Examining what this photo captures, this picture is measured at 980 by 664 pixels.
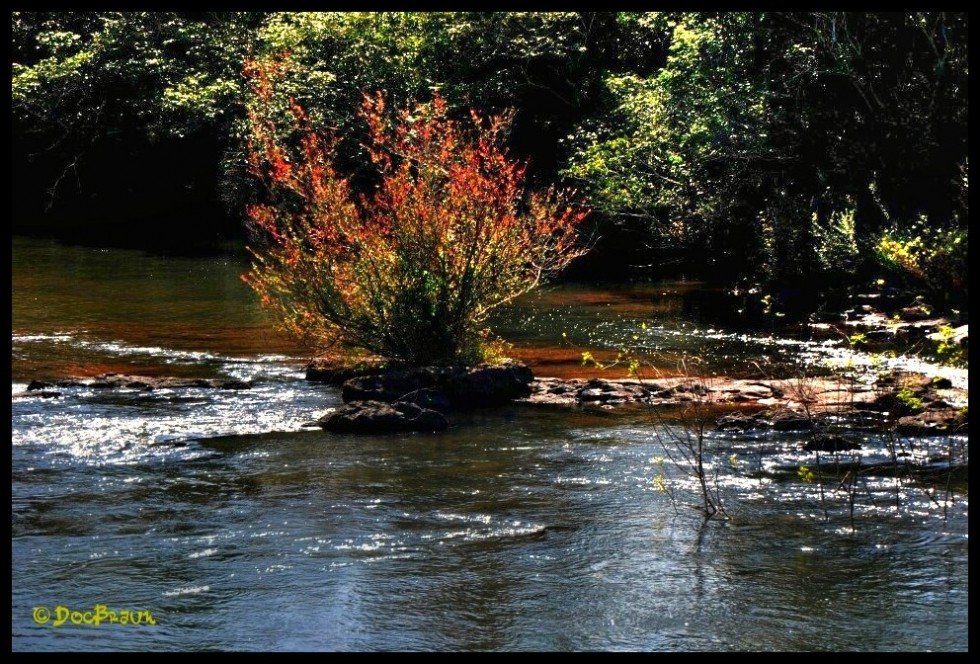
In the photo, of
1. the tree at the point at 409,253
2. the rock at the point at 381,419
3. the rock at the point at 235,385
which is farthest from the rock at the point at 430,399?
the rock at the point at 235,385

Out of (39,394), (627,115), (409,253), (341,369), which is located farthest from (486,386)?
(627,115)

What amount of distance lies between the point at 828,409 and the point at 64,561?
904 cm

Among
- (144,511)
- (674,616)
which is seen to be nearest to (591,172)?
(144,511)

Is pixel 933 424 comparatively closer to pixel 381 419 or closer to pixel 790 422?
pixel 790 422

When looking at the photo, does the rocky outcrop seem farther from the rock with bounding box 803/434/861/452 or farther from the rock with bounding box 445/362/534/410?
the rock with bounding box 803/434/861/452

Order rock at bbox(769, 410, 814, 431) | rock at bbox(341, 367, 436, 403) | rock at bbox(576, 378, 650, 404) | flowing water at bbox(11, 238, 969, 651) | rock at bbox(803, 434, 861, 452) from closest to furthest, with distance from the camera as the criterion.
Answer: flowing water at bbox(11, 238, 969, 651)
rock at bbox(803, 434, 861, 452)
rock at bbox(769, 410, 814, 431)
rock at bbox(341, 367, 436, 403)
rock at bbox(576, 378, 650, 404)

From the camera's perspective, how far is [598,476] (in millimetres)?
12375

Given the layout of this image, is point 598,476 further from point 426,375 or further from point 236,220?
point 236,220

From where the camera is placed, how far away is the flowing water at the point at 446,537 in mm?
8141

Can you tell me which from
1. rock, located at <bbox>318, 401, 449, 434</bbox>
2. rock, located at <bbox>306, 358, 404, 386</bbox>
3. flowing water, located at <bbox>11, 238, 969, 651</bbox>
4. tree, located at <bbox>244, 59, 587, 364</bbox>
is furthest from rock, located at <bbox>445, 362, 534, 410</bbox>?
rock, located at <bbox>306, 358, 404, 386</bbox>

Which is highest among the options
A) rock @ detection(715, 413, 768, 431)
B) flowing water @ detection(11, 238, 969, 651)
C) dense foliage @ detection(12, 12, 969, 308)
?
dense foliage @ detection(12, 12, 969, 308)
